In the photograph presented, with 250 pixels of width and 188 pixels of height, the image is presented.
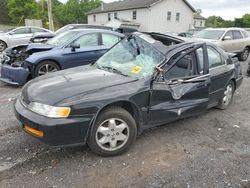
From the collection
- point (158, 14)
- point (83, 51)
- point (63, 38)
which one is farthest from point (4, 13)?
point (83, 51)

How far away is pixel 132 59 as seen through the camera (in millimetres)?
4133

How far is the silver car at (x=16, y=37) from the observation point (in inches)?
540

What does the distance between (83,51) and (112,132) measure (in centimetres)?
432

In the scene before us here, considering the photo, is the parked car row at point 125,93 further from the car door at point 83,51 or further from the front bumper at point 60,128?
the car door at point 83,51

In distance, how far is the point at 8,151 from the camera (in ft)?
11.8

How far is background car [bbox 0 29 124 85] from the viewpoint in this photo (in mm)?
6605

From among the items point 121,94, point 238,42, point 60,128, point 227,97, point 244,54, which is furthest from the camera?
point 244,54

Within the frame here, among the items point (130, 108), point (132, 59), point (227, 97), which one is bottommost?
point (227, 97)

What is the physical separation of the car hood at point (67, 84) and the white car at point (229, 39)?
861 centimetres

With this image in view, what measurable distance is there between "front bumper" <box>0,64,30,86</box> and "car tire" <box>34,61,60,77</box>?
0.24m

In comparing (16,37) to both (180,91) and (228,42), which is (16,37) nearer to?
(228,42)

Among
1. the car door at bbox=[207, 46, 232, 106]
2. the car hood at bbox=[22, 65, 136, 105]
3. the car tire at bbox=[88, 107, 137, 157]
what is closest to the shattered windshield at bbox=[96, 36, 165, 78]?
the car hood at bbox=[22, 65, 136, 105]

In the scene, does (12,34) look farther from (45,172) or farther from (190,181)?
(190,181)

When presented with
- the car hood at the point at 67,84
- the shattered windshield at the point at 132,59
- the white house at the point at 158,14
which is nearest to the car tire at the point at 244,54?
the shattered windshield at the point at 132,59
